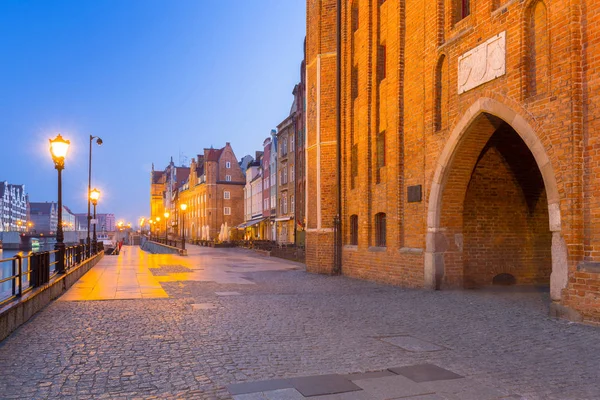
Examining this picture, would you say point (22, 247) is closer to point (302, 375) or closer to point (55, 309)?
point (55, 309)

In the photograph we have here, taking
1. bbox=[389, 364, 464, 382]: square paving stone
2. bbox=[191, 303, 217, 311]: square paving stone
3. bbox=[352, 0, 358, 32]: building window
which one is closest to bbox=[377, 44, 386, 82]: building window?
bbox=[352, 0, 358, 32]: building window

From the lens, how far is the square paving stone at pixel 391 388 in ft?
17.0

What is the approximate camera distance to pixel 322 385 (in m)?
5.53

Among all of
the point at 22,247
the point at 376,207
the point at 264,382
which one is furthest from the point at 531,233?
the point at 22,247

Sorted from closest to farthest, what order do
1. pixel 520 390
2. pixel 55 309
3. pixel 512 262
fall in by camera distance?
pixel 520 390 → pixel 55 309 → pixel 512 262

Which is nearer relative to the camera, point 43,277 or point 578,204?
point 578,204

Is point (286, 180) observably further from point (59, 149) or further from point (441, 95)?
point (441, 95)

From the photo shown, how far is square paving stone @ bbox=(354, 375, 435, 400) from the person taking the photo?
520 centimetres

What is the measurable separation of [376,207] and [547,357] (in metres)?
11.4

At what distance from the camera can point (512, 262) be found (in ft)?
50.6

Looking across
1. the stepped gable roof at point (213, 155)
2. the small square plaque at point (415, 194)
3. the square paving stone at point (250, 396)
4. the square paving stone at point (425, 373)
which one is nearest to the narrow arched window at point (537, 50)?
the small square plaque at point (415, 194)

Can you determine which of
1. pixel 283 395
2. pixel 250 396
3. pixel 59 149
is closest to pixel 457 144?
pixel 283 395

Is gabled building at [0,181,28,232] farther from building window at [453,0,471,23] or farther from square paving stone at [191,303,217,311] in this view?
building window at [453,0,471,23]

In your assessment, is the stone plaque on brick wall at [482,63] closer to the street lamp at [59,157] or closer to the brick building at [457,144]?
the brick building at [457,144]
